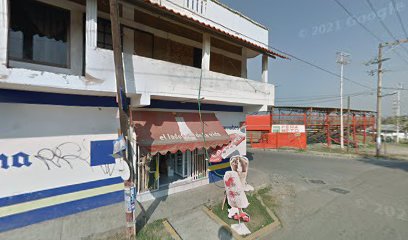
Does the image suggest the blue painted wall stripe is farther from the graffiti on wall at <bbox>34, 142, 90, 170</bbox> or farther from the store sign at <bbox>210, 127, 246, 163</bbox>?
the store sign at <bbox>210, 127, 246, 163</bbox>

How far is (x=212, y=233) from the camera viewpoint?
5.29 m

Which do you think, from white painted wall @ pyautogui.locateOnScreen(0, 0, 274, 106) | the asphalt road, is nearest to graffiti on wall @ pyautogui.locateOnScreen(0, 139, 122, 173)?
white painted wall @ pyautogui.locateOnScreen(0, 0, 274, 106)

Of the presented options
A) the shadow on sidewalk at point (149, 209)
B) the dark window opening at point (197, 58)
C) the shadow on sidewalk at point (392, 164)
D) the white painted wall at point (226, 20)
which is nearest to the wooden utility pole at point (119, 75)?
the shadow on sidewalk at point (149, 209)

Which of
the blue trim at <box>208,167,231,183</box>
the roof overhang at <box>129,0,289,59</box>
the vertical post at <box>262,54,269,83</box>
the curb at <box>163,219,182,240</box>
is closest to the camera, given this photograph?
the curb at <box>163,219,182,240</box>

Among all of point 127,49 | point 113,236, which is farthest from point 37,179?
point 127,49

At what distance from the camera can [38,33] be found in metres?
5.11

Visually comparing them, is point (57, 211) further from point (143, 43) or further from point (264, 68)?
point (264, 68)

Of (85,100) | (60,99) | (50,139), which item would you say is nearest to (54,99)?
(60,99)

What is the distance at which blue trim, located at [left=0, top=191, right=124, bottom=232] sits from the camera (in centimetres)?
479

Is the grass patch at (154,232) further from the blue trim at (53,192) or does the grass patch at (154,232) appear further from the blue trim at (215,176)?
the blue trim at (215,176)

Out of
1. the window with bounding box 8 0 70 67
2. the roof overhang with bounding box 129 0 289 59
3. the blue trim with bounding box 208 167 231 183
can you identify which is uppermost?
the roof overhang with bounding box 129 0 289 59

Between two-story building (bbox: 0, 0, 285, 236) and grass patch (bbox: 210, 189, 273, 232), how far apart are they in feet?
6.38

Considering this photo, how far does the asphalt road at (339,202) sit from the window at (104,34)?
22.9 ft

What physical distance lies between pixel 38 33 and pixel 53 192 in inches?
155
